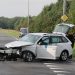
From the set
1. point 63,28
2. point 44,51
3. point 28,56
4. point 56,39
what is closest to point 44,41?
point 44,51

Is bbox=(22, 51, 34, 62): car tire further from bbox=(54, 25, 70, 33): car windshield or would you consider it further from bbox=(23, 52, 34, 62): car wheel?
bbox=(54, 25, 70, 33): car windshield

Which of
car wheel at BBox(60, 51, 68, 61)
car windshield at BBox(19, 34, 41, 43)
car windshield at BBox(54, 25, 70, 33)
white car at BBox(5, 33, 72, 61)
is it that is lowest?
car wheel at BBox(60, 51, 68, 61)

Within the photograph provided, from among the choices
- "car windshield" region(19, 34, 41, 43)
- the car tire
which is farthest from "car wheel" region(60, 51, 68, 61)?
the car tire

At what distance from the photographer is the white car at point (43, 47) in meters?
22.6

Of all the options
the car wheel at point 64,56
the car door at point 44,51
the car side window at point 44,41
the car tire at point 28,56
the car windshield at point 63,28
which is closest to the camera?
the car tire at point 28,56

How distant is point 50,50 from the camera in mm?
23016

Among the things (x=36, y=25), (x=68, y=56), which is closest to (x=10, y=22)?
(x=36, y=25)

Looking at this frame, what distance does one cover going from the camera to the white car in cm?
2261

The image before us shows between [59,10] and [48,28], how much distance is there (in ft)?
15.2

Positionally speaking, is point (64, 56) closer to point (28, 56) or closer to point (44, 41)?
point (44, 41)

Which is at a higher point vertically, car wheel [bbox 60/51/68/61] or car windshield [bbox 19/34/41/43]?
car windshield [bbox 19/34/41/43]

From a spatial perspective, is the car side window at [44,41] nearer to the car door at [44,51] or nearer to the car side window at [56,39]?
the car door at [44,51]

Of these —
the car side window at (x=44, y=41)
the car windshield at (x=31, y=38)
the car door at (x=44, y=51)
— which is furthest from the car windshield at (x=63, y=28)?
the car door at (x=44, y=51)

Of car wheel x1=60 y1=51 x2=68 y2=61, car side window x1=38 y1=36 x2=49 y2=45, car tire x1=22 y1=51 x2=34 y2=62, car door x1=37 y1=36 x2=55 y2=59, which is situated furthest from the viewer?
car wheel x1=60 y1=51 x2=68 y2=61
